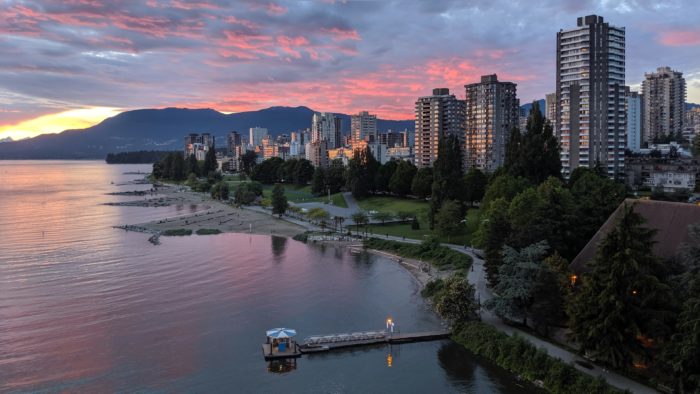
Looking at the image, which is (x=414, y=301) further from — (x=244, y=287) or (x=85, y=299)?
(x=85, y=299)

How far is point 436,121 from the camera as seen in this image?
145m

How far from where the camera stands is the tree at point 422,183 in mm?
88312

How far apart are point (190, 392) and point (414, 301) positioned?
19.6m

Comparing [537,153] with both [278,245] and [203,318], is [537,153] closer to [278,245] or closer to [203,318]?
[278,245]

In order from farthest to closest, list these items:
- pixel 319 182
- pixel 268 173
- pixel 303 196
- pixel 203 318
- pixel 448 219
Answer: pixel 268 173
pixel 303 196
pixel 319 182
pixel 448 219
pixel 203 318

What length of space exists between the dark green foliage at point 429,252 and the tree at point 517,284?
13.0 m

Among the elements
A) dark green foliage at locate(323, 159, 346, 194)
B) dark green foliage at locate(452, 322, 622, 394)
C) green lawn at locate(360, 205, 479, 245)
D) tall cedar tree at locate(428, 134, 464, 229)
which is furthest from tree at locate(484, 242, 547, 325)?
dark green foliage at locate(323, 159, 346, 194)

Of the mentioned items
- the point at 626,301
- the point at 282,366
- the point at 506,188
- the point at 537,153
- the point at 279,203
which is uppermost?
the point at 537,153

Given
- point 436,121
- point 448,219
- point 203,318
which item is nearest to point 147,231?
point 448,219

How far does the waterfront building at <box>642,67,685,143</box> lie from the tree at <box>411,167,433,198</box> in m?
126

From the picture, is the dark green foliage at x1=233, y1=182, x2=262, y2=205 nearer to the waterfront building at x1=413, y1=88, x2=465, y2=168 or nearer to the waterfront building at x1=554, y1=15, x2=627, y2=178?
the waterfront building at x1=413, y1=88, x2=465, y2=168

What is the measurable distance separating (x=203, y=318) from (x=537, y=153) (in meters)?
40.0

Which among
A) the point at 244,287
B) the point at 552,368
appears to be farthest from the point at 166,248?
the point at 552,368

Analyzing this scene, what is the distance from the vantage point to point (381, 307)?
4122 centimetres
